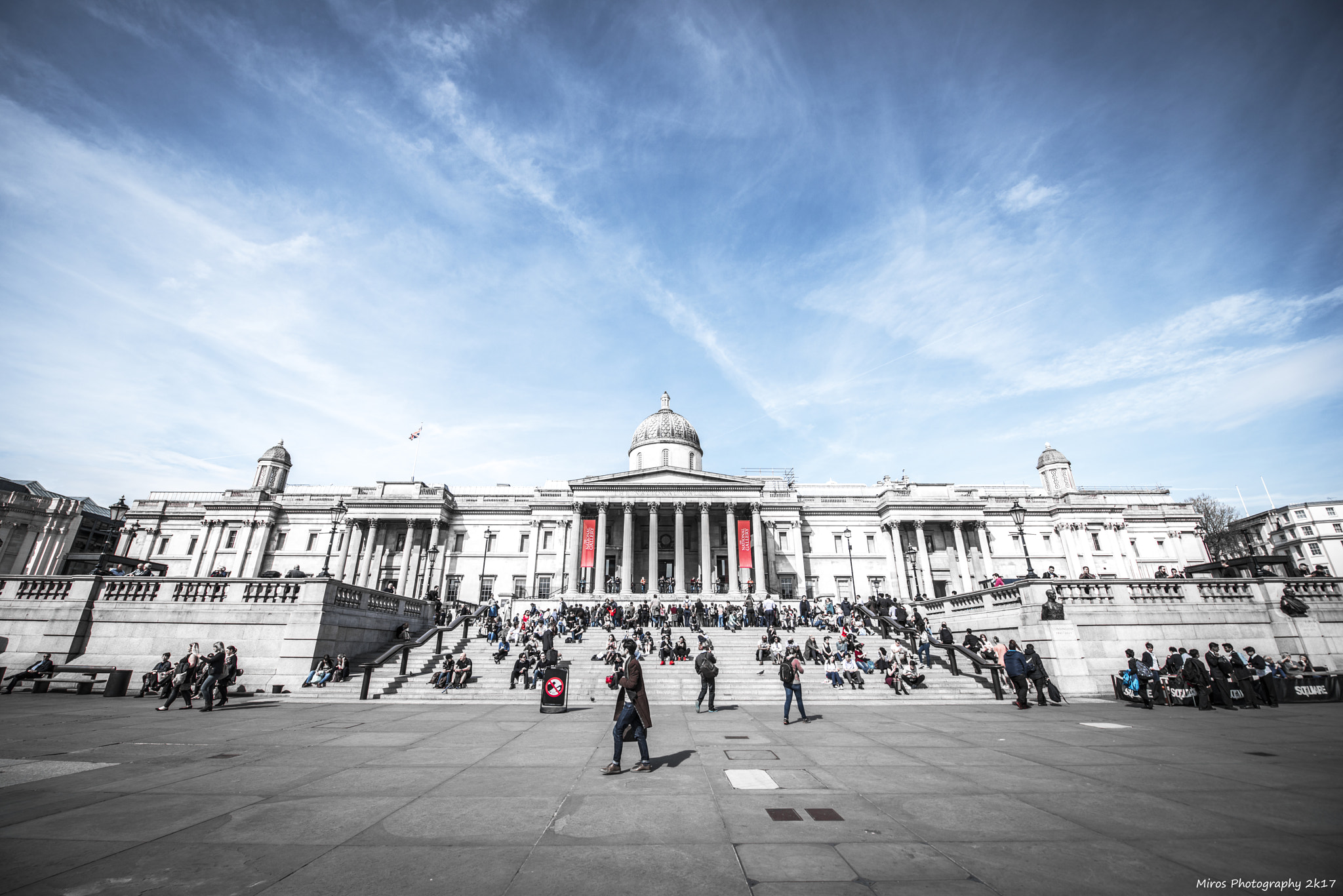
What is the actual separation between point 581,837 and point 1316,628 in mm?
30494

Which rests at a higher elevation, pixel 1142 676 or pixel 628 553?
pixel 628 553

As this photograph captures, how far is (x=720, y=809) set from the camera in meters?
6.11

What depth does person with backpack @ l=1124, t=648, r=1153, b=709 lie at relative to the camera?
51.5 feet

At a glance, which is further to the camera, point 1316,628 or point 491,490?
point 491,490

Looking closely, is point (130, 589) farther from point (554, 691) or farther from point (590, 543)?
point (590, 543)

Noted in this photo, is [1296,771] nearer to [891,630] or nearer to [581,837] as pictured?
[581,837]

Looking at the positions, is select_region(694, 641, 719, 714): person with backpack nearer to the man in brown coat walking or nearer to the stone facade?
the man in brown coat walking

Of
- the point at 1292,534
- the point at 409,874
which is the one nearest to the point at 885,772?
the point at 409,874

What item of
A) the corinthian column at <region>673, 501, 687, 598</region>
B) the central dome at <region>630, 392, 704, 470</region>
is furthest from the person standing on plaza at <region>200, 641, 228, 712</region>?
the central dome at <region>630, 392, 704, 470</region>

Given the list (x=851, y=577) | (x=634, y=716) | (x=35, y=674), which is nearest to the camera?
(x=634, y=716)

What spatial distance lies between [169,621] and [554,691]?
15718 mm

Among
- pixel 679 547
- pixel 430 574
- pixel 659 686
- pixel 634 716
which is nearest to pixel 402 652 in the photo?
pixel 659 686

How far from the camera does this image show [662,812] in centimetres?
600

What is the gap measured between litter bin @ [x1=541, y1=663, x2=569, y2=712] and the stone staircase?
1921mm
